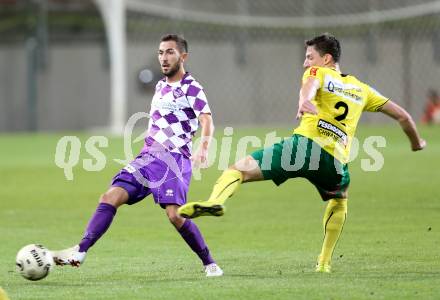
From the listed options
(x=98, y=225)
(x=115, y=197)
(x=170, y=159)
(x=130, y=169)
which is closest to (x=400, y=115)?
(x=170, y=159)

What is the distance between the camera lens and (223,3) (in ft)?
126

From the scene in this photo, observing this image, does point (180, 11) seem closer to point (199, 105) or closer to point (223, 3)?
point (223, 3)

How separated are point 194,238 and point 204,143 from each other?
2.88ft

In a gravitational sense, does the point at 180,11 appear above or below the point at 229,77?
above

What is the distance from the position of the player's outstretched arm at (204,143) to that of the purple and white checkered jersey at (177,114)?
13 centimetres

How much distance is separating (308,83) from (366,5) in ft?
94.4

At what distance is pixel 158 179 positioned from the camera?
9.24 metres

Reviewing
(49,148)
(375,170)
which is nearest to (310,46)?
(375,170)

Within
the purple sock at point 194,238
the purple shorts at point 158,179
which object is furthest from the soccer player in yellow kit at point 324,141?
the purple sock at point 194,238

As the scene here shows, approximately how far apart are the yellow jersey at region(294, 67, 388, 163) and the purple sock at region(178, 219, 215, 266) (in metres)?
1.27

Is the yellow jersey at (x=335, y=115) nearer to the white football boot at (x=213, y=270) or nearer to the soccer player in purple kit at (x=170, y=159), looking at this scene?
the soccer player in purple kit at (x=170, y=159)

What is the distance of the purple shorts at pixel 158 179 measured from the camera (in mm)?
9203

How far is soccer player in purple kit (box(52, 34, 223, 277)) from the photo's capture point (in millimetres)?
9141

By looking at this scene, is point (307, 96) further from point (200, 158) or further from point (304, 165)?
point (200, 158)
